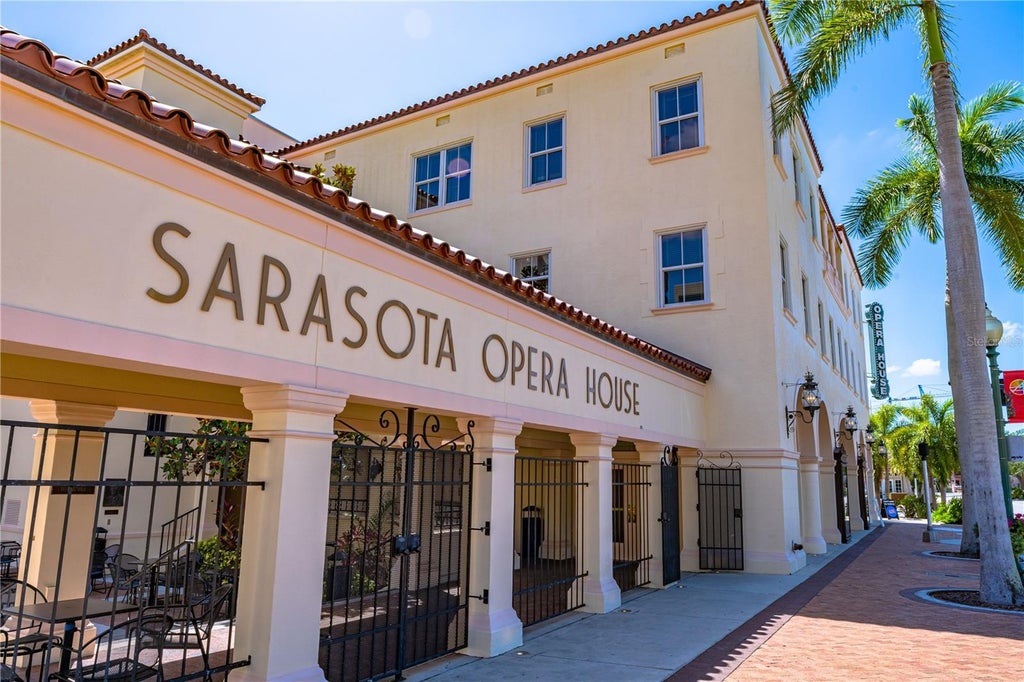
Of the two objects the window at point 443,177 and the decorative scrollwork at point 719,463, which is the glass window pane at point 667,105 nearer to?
the window at point 443,177

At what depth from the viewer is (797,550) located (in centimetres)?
1414

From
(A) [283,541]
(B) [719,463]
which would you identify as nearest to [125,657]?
(A) [283,541]

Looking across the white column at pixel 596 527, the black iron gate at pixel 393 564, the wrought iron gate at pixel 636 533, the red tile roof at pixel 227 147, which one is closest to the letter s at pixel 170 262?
the red tile roof at pixel 227 147

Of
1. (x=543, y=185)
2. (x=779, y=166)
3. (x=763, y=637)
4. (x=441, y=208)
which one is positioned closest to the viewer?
(x=763, y=637)

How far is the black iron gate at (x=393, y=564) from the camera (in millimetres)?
6309

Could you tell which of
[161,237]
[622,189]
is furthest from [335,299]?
[622,189]

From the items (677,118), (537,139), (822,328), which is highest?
(537,139)

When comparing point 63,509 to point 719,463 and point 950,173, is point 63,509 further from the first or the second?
point 950,173

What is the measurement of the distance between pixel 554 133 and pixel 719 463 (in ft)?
28.9

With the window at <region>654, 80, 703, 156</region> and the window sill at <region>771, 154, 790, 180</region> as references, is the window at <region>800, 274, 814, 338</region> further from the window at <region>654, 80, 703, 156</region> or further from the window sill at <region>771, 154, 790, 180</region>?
the window at <region>654, 80, 703, 156</region>

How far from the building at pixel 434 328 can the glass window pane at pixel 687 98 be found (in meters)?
0.07

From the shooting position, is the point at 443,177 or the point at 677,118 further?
the point at 443,177

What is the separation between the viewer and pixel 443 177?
1878cm

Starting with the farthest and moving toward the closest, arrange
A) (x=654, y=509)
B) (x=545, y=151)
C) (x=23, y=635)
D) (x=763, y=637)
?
(x=545, y=151) < (x=654, y=509) < (x=763, y=637) < (x=23, y=635)
